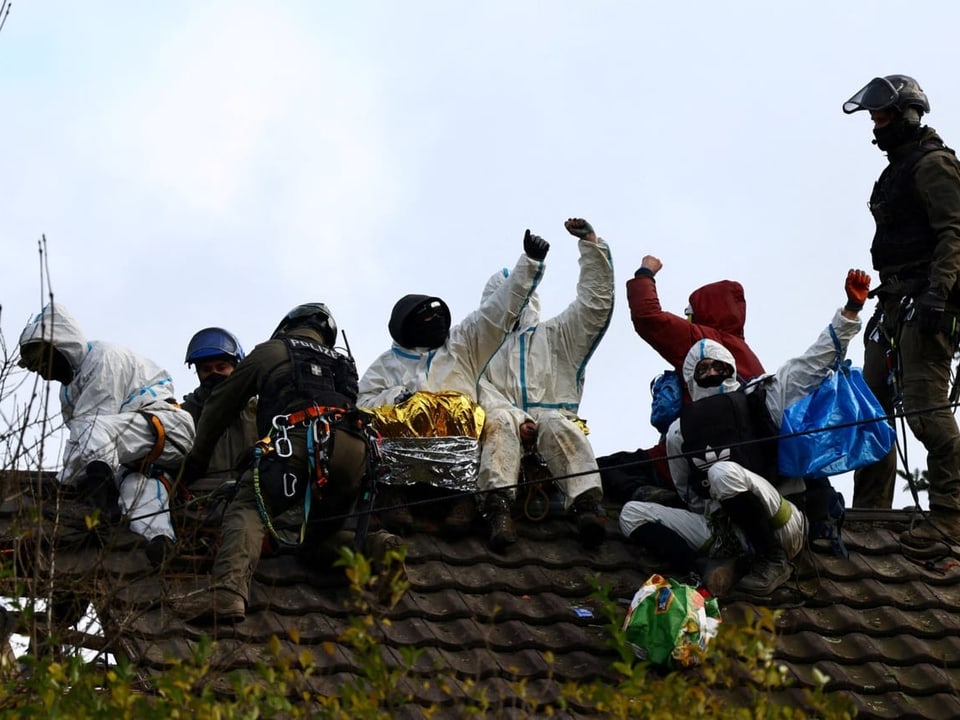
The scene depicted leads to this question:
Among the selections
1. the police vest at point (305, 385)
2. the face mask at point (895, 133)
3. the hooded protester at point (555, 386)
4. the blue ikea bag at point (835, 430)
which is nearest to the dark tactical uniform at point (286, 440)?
the police vest at point (305, 385)

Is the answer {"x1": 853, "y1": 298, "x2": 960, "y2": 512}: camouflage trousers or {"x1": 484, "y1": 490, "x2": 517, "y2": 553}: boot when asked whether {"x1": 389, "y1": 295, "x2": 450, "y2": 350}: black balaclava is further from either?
{"x1": 853, "y1": 298, "x2": 960, "y2": 512}: camouflage trousers

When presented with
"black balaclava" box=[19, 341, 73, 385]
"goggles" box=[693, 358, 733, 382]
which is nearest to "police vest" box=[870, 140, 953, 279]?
"goggles" box=[693, 358, 733, 382]

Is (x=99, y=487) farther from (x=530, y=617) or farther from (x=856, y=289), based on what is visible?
(x=856, y=289)

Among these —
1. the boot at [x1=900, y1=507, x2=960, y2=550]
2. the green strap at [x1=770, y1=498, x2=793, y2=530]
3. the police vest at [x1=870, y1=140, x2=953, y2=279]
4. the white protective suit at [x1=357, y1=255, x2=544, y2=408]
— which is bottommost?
the boot at [x1=900, y1=507, x2=960, y2=550]

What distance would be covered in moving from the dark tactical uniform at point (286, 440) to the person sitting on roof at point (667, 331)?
1840mm

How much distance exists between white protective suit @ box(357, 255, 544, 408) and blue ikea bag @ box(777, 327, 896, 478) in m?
1.75

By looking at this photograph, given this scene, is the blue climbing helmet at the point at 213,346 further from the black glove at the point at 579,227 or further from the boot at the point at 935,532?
the boot at the point at 935,532

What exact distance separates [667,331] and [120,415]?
3393mm

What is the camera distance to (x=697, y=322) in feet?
42.2

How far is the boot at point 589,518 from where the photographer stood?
36.6 ft

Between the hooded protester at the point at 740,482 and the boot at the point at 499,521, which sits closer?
the hooded protester at the point at 740,482

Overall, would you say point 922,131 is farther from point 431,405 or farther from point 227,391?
point 227,391

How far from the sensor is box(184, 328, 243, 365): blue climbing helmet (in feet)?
39.9

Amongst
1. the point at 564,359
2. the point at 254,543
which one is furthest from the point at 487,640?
the point at 564,359
